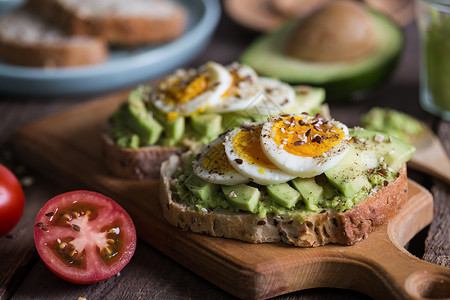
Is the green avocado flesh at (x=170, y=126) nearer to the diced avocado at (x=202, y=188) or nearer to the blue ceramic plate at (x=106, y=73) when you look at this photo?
the diced avocado at (x=202, y=188)

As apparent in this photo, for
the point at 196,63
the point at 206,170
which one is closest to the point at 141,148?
the point at 206,170

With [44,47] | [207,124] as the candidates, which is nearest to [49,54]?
[44,47]

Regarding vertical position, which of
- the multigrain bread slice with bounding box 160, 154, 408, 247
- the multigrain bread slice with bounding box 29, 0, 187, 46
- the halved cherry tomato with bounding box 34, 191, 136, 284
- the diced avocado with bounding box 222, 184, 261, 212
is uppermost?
the diced avocado with bounding box 222, 184, 261, 212

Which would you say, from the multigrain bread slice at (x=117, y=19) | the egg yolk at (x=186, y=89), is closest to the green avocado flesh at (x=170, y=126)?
the egg yolk at (x=186, y=89)

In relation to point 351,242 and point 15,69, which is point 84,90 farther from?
point 351,242

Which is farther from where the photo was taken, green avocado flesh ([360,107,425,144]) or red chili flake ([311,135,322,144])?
green avocado flesh ([360,107,425,144])

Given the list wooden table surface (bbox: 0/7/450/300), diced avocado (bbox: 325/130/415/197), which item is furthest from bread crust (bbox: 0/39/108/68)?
diced avocado (bbox: 325/130/415/197)

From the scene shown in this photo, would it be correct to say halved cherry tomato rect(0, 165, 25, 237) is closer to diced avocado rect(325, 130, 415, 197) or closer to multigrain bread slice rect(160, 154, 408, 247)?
A: multigrain bread slice rect(160, 154, 408, 247)
